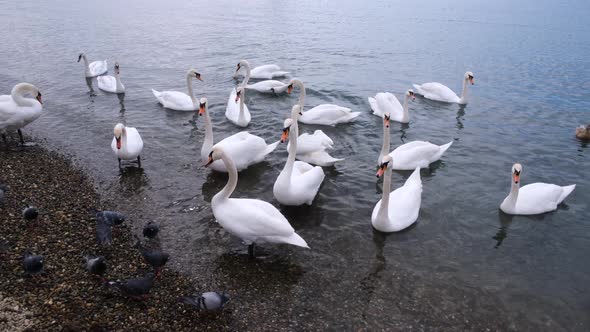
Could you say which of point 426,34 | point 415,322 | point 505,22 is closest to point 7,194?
point 415,322

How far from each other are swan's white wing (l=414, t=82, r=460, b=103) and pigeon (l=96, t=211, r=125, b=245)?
44.2ft

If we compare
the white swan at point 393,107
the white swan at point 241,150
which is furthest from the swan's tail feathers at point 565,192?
A: the white swan at point 241,150

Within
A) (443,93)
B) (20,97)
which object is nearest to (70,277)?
(20,97)

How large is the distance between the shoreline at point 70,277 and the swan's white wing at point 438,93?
42.8ft

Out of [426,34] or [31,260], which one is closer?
[31,260]

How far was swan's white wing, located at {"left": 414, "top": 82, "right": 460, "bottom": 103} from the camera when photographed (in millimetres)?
16891

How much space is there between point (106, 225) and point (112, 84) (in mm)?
11296

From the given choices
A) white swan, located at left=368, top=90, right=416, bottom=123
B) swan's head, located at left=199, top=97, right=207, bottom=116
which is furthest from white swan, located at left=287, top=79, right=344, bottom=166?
white swan, located at left=368, top=90, right=416, bottom=123

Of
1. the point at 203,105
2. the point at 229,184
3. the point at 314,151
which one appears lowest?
the point at 314,151

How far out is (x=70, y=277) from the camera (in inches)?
239

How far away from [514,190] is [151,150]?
860 centimetres

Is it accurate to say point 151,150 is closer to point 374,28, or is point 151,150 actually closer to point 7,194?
point 7,194

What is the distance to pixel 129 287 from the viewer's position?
5605mm

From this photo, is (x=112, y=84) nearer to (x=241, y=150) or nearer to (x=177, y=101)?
(x=177, y=101)
